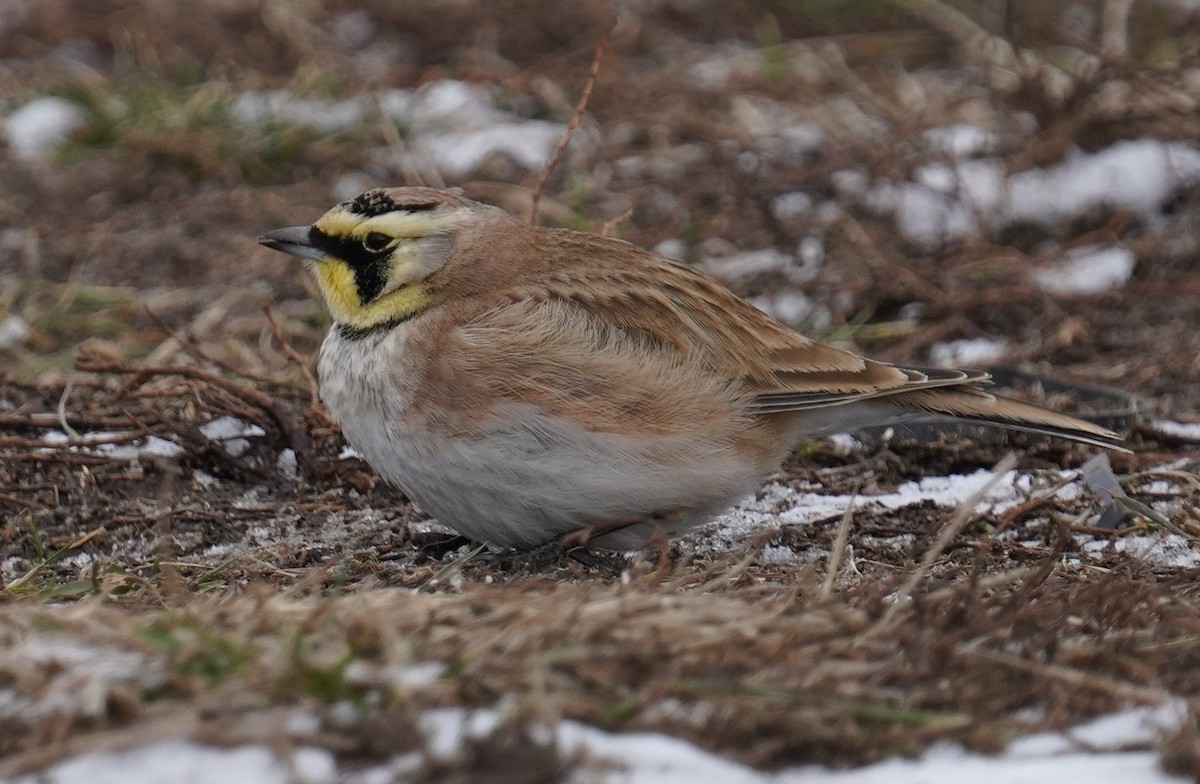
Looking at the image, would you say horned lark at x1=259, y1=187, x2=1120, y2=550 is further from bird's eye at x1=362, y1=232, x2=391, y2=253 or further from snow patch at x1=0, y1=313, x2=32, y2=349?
snow patch at x1=0, y1=313, x2=32, y2=349

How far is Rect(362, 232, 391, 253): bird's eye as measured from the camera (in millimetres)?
5004

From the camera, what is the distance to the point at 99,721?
306 cm

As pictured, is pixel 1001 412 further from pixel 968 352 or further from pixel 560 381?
pixel 968 352

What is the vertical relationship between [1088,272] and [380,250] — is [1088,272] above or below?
below

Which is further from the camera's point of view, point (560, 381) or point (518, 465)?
point (560, 381)

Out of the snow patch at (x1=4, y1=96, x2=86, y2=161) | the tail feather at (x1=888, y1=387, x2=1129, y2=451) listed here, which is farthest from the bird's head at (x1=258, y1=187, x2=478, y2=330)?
the snow patch at (x1=4, y1=96, x2=86, y2=161)

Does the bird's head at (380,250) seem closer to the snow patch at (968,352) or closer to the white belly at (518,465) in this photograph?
the white belly at (518,465)

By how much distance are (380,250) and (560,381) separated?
780 millimetres

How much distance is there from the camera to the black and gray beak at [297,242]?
16.7 feet

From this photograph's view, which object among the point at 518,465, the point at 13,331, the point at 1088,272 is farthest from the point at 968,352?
the point at 13,331

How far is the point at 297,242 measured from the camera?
5078 mm

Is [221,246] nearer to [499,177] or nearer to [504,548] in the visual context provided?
[499,177]

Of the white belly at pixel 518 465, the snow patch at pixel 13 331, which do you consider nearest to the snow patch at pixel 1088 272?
the white belly at pixel 518 465

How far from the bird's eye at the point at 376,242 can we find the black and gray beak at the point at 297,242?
16 cm
